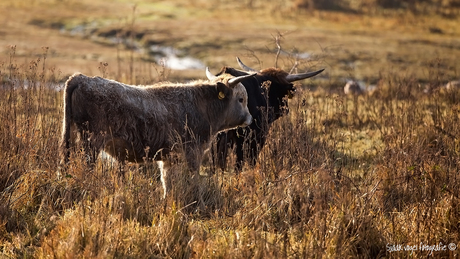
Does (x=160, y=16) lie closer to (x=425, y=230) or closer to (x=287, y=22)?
(x=287, y=22)

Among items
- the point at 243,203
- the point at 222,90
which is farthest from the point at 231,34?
the point at 243,203

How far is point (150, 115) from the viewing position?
6570 millimetres

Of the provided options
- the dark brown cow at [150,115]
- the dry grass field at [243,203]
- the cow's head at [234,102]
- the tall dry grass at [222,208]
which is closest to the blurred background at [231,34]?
the cow's head at [234,102]

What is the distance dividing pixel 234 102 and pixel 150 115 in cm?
171

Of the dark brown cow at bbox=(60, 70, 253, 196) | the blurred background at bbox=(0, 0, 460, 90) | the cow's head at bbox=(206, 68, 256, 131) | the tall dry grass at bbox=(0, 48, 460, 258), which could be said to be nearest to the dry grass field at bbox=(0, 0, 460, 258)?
the tall dry grass at bbox=(0, 48, 460, 258)

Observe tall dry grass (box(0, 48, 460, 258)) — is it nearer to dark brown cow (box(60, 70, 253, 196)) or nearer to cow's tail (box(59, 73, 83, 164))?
cow's tail (box(59, 73, 83, 164))

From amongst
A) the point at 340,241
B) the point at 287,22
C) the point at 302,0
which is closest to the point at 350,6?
the point at 302,0

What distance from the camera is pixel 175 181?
5883mm

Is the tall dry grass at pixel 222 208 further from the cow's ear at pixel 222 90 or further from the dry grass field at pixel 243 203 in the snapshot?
the cow's ear at pixel 222 90

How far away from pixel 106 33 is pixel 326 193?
3219 cm

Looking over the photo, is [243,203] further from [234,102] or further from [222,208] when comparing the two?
[234,102]

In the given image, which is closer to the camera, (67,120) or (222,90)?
(67,120)

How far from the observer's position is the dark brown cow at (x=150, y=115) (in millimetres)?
5875

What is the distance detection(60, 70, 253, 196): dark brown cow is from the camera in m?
5.88
